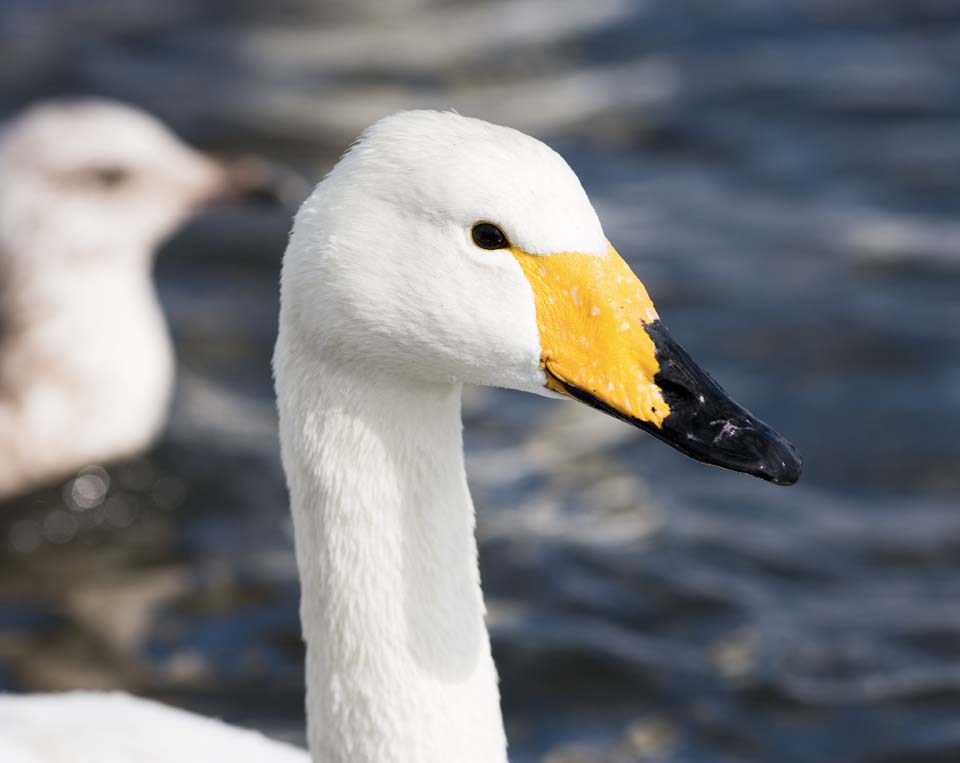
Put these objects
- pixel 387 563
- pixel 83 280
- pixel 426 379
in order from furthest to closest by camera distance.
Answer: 1. pixel 83 280
2. pixel 387 563
3. pixel 426 379

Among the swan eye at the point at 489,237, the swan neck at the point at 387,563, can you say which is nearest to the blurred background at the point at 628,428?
the swan neck at the point at 387,563

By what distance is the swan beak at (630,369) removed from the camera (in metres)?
3.48

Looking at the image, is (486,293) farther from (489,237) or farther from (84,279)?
(84,279)

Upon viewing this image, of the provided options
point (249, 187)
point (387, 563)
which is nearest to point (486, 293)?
point (387, 563)

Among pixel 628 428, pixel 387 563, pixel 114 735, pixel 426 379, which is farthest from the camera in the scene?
pixel 628 428

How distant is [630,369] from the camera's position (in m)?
3.52

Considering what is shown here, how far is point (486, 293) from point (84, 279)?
14.5 feet

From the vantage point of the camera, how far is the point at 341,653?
A: 3.78 meters

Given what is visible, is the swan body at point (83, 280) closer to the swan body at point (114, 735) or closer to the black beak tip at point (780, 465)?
the swan body at point (114, 735)

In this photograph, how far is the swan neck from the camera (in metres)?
3.67

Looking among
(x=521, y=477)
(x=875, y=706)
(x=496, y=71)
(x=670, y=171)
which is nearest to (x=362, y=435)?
(x=875, y=706)

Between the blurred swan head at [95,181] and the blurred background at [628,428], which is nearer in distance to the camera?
the blurred background at [628,428]

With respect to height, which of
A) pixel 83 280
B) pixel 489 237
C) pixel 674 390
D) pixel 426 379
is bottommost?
pixel 674 390

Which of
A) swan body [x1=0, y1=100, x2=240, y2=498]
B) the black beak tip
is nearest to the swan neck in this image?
the black beak tip
